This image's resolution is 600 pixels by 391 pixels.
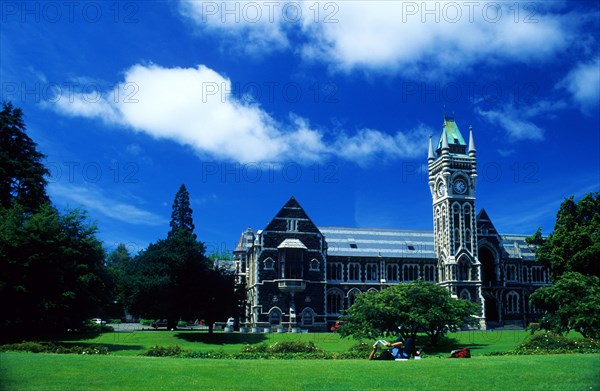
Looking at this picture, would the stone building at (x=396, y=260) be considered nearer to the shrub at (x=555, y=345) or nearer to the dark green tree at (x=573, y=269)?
the dark green tree at (x=573, y=269)

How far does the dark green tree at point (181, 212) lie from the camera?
94.0 meters

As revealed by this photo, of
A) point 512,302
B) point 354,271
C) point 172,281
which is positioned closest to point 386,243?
point 354,271

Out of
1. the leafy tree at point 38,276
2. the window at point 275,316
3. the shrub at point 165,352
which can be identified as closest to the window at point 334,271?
the window at point 275,316

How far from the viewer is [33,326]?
3919 cm

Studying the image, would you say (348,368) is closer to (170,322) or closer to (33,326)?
(33,326)

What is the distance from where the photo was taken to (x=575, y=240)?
5497cm

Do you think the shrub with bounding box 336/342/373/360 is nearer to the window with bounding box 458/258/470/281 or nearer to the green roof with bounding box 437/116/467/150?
the window with bounding box 458/258/470/281

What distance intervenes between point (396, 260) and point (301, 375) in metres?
66.4

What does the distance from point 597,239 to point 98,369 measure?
1887 inches

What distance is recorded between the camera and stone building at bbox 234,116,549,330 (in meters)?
72.7

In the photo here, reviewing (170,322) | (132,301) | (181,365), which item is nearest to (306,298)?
(170,322)

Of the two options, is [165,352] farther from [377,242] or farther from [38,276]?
[377,242]

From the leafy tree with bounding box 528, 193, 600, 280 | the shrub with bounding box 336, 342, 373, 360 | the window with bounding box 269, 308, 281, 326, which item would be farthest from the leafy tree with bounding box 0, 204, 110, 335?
the leafy tree with bounding box 528, 193, 600, 280

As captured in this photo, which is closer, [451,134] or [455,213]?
[455,213]
